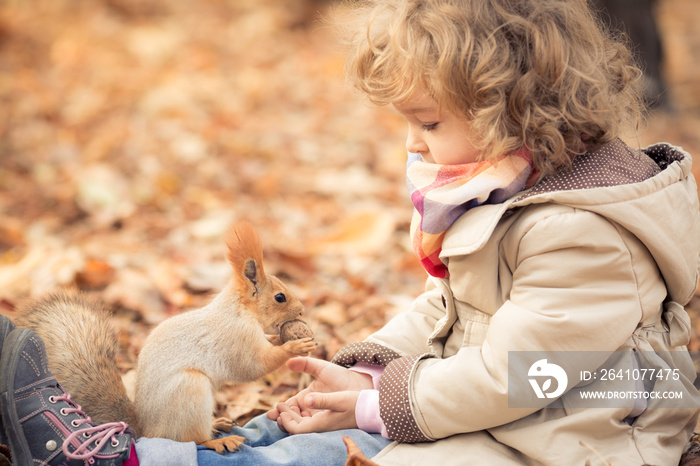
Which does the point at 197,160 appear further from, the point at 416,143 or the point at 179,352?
the point at 416,143

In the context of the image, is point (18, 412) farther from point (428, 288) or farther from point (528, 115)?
point (528, 115)

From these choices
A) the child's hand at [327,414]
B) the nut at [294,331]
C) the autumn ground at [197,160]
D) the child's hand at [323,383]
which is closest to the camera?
the child's hand at [327,414]

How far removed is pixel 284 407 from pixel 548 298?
0.72 metres

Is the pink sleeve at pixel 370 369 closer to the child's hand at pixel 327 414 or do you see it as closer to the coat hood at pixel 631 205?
the child's hand at pixel 327 414

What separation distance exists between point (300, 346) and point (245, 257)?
0.27m

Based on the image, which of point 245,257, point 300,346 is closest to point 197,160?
point 245,257

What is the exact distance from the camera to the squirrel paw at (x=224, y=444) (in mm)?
1490

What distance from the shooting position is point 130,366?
6.94ft

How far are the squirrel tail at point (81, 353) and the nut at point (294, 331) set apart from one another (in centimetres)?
43

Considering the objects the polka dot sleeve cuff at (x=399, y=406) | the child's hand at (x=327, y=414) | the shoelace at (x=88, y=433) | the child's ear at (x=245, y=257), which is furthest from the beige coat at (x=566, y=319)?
the shoelace at (x=88, y=433)

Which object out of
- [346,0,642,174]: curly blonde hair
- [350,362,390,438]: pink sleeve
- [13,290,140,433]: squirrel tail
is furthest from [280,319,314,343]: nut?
[346,0,642,174]: curly blonde hair

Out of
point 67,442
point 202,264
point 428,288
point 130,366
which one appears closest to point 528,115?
point 428,288

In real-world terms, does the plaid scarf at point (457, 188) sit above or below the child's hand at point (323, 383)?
above

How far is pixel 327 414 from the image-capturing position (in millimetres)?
1597
